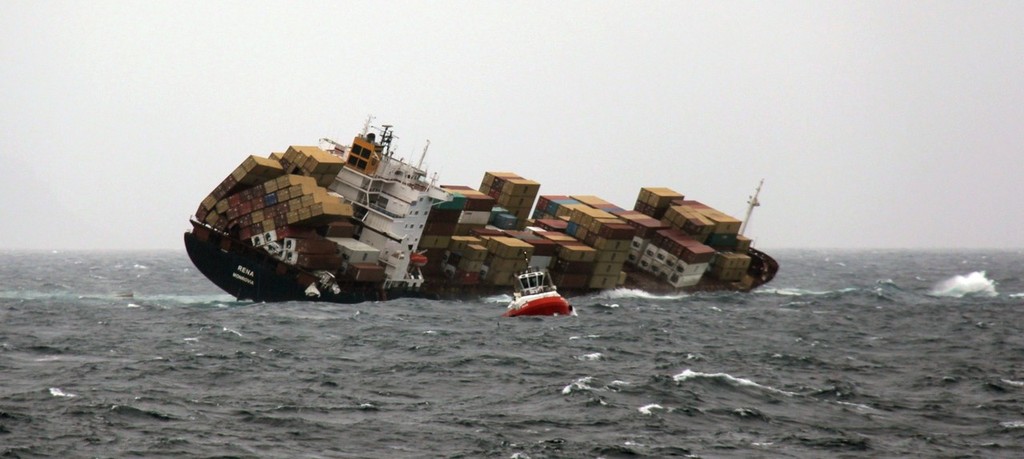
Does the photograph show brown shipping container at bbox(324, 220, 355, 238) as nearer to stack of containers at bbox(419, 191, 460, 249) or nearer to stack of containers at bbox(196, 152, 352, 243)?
stack of containers at bbox(196, 152, 352, 243)

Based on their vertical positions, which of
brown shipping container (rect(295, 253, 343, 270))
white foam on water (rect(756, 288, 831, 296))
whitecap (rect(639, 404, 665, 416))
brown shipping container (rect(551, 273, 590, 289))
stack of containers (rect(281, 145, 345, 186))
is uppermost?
white foam on water (rect(756, 288, 831, 296))

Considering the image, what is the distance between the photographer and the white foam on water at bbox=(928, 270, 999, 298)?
111 m

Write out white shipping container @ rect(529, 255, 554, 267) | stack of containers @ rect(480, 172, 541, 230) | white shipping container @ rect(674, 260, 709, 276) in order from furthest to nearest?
white shipping container @ rect(674, 260, 709, 276)
stack of containers @ rect(480, 172, 541, 230)
white shipping container @ rect(529, 255, 554, 267)

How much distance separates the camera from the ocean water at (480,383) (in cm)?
3675

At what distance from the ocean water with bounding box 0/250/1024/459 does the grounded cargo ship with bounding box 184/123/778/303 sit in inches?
121

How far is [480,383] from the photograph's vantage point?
154 ft

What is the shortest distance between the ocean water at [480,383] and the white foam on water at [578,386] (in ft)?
0.38

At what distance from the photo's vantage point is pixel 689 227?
10744 centimetres

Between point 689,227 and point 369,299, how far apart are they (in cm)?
3910

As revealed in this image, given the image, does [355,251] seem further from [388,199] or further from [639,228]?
[639,228]

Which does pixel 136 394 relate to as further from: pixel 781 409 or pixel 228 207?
pixel 228 207

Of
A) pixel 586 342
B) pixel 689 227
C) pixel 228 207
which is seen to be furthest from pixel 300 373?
pixel 689 227

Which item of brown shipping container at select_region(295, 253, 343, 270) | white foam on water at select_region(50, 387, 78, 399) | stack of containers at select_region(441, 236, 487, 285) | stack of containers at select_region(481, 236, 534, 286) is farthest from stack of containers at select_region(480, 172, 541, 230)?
white foam on water at select_region(50, 387, 78, 399)

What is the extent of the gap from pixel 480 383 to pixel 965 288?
85.5 metres
